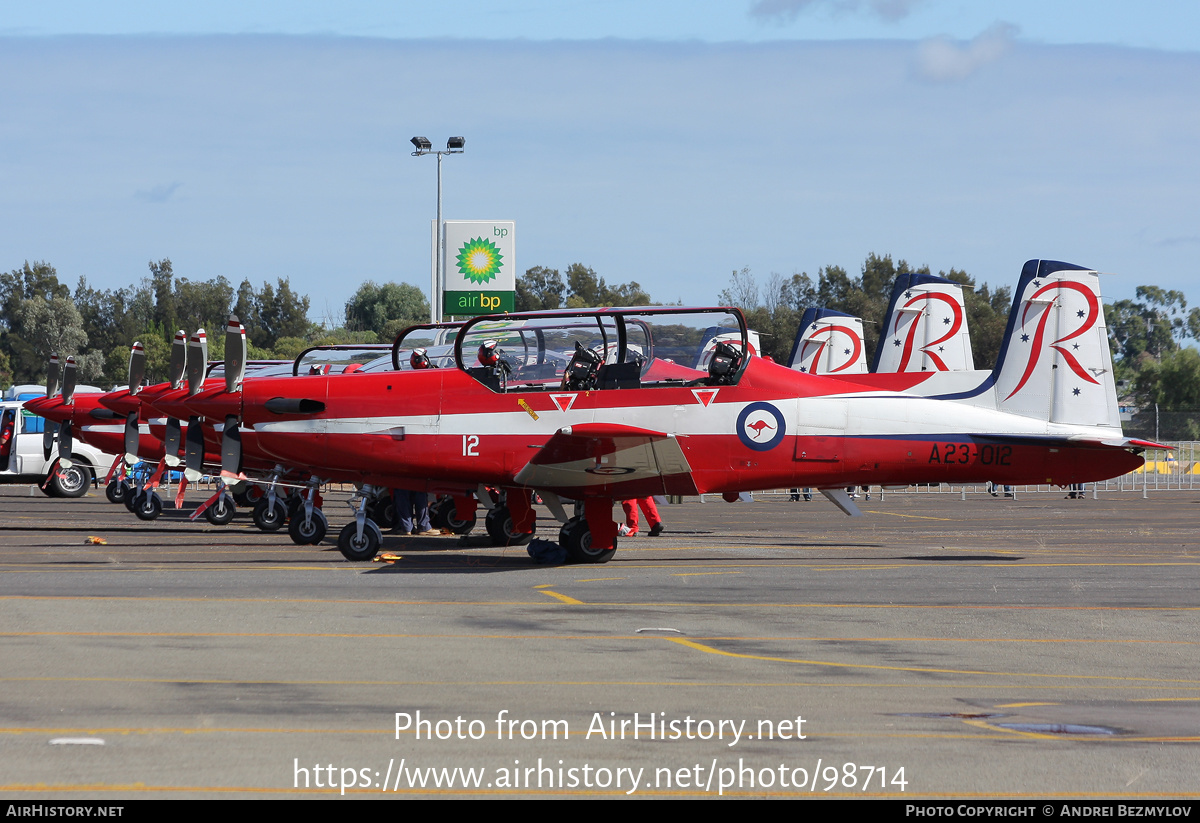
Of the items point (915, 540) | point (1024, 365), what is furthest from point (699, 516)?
point (1024, 365)

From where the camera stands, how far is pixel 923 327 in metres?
25.7

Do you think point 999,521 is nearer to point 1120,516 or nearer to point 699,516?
point 1120,516

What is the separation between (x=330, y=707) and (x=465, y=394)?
7.78 meters

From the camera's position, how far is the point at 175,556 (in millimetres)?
15180

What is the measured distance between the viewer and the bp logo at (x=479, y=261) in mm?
34062

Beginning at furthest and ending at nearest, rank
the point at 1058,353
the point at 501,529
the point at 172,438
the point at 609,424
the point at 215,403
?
1. the point at 501,529
2. the point at 172,438
3. the point at 1058,353
4. the point at 215,403
5. the point at 609,424

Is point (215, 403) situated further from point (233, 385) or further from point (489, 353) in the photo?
point (489, 353)

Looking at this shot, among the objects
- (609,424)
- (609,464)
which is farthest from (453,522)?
(609,424)

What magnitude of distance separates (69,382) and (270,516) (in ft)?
21.3

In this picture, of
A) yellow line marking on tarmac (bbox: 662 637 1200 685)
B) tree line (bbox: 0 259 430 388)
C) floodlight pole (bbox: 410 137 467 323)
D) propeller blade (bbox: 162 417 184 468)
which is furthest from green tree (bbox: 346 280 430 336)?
yellow line marking on tarmac (bbox: 662 637 1200 685)

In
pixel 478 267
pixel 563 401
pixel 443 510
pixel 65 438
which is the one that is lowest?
pixel 443 510

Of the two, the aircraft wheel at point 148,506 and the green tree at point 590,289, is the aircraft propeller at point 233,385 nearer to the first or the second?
the aircraft wheel at point 148,506

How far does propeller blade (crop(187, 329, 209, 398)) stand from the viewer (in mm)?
14477

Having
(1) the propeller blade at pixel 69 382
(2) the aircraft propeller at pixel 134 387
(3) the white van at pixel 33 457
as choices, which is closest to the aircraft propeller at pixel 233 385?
(2) the aircraft propeller at pixel 134 387
